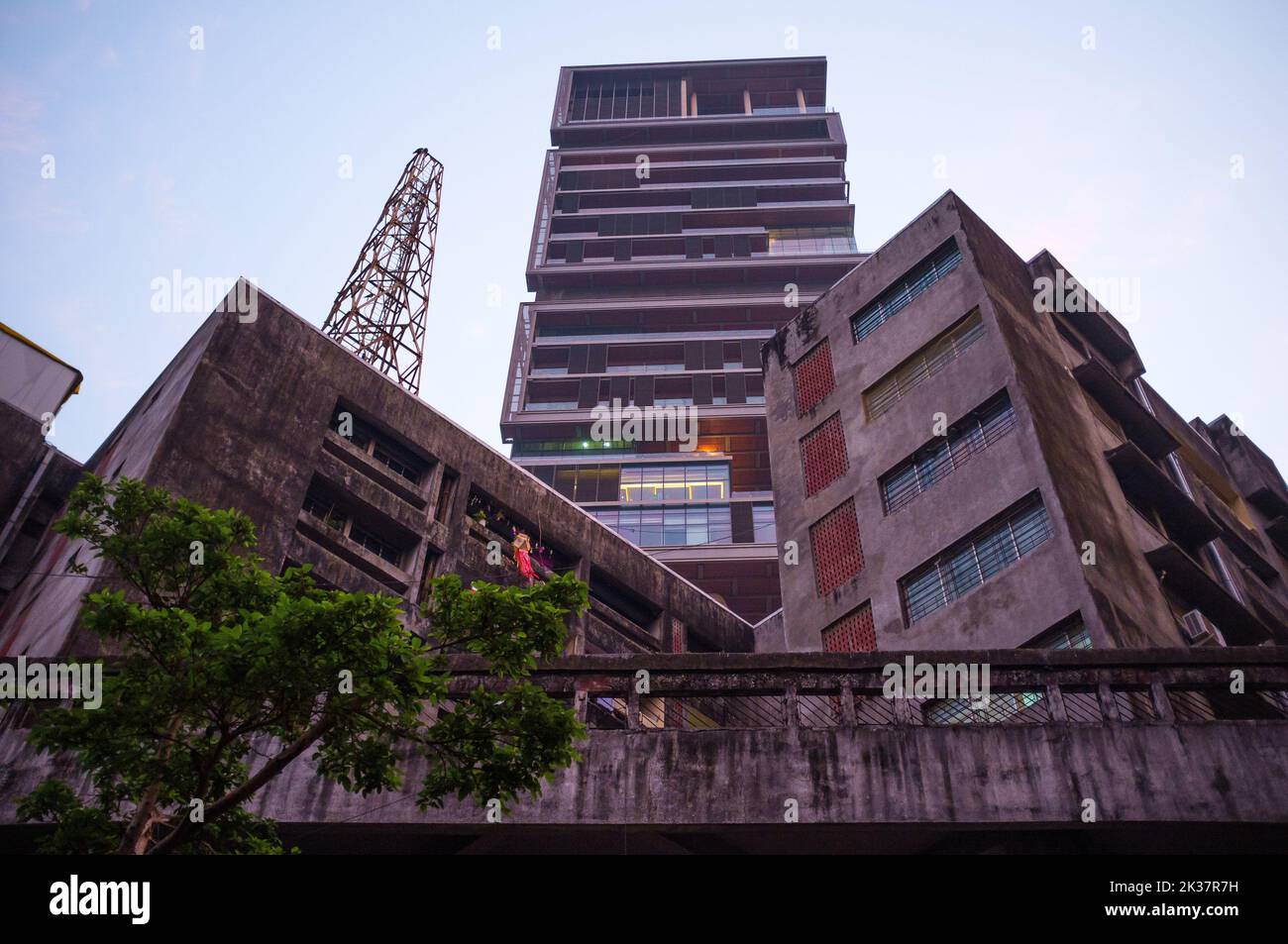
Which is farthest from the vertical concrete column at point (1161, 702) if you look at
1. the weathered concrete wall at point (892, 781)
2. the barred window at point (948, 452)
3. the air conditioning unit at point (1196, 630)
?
the barred window at point (948, 452)

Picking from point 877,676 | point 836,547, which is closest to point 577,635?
point 836,547

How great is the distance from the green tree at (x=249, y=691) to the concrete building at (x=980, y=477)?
11.5 m

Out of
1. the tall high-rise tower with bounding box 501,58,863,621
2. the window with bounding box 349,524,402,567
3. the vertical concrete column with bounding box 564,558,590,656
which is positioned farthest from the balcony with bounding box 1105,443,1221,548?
the tall high-rise tower with bounding box 501,58,863,621

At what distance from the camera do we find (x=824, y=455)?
87.2 feet

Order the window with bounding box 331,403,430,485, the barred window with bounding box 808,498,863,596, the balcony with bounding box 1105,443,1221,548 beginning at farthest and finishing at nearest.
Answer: the window with bounding box 331,403,430,485
the barred window with bounding box 808,498,863,596
the balcony with bounding box 1105,443,1221,548

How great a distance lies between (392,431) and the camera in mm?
28516

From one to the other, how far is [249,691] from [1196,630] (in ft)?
57.3

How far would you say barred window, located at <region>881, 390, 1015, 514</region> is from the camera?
2262 centimetres

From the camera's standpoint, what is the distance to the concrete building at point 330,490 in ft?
74.8

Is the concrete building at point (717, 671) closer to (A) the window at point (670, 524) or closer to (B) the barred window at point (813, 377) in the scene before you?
(B) the barred window at point (813, 377)

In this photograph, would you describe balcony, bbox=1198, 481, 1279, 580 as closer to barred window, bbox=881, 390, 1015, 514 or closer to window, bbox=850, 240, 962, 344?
barred window, bbox=881, 390, 1015, 514

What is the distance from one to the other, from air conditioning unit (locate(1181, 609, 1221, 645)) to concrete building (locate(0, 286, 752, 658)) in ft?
45.9

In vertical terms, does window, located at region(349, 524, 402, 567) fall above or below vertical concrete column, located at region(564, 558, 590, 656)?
above
